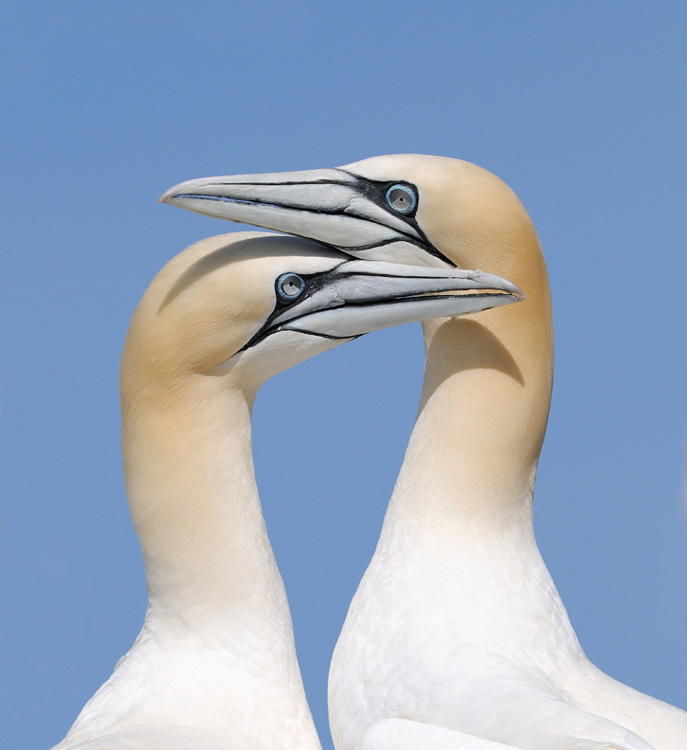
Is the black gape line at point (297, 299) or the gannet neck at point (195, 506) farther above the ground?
the black gape line at point (297, 299)

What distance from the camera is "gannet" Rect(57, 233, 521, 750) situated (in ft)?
17.3

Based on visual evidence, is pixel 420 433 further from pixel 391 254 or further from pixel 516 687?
pixel 516 687

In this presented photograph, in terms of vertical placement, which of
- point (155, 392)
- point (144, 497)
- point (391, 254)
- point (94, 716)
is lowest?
point (94, 716)

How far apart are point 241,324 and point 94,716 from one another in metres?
1.59

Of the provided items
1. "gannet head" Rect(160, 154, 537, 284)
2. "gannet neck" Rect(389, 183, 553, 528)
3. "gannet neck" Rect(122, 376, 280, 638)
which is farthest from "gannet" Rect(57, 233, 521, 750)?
"gannet neck" Rect(389, 183, 553, 528)

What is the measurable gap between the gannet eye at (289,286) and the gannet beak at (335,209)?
0.25 m

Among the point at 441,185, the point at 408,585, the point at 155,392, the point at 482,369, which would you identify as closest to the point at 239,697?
the point at 408,585

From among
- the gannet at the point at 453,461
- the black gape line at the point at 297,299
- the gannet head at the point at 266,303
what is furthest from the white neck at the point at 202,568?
the gannet at the point at 453,461

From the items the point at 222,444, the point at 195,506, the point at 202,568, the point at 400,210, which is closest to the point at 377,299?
the point at 400,210

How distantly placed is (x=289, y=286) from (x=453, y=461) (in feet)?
3.27

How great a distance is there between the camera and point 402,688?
5.16 m

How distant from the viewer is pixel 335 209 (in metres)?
5.64

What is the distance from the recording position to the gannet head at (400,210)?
18.2 feet

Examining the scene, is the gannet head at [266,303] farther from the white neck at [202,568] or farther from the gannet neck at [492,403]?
the gannet neck at [492,403]
